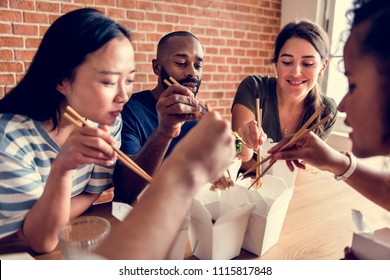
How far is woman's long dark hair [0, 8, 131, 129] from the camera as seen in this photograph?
37.2 inches

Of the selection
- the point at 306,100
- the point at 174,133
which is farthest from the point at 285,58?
the point at 174,133

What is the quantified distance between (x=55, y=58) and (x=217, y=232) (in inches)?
25.3

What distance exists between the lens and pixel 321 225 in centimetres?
102

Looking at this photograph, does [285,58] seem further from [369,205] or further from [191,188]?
[191,188]

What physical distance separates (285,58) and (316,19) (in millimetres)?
1576

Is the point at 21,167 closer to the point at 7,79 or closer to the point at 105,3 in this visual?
the point at 7,79

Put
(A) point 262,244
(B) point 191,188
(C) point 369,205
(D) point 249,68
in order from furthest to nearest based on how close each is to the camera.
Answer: (D) point 249,68 → (C) point 369,205 → (A) point 262,244 → (B) point 191,188

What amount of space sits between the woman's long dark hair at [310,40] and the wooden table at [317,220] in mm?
567

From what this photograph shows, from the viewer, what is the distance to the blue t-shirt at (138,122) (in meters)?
1.40

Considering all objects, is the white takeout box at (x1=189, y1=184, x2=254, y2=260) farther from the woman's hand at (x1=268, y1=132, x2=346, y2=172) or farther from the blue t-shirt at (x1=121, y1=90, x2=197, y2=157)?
the blue t-shirt at (x1=121, y1=90, x2=197, y2=157)

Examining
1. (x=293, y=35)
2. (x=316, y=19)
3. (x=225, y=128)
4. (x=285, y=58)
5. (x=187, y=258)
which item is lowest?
(x=187, y=258)

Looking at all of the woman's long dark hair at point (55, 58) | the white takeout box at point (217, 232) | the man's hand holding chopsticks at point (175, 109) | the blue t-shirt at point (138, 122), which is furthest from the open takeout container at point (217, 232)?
the blue t-shirt at point (138, 122)

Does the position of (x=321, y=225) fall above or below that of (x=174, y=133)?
below

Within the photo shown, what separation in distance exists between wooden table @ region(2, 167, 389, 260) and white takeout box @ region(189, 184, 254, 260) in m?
0.04
